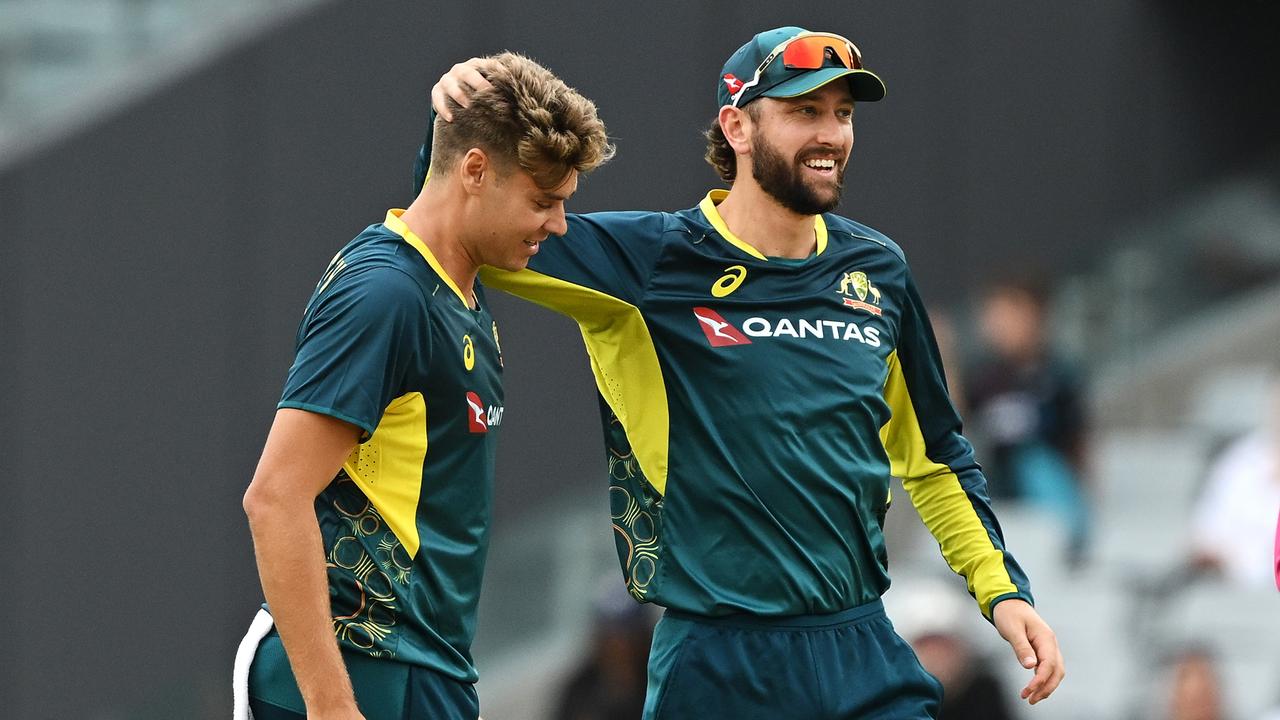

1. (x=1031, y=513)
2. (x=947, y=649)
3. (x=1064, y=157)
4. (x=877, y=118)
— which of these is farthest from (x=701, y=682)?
(x=1064, y=157)

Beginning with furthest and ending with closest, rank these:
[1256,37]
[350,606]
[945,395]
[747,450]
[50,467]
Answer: [1256,37] < [50,467] < [945,395] < [747,450] < [350,606]

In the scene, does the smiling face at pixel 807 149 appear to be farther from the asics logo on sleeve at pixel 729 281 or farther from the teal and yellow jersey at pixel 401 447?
the teal and yellow jersey at pixel 401 447

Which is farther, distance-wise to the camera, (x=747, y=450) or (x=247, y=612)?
(x=247, y=612)

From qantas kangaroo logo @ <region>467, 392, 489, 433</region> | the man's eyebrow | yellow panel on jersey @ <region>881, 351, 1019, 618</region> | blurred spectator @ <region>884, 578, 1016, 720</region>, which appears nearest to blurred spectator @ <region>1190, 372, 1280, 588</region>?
blurred spectator @ <region>884, 578, 1016, 720</region>

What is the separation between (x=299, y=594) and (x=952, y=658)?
5276mm

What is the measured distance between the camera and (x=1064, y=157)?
1220cm

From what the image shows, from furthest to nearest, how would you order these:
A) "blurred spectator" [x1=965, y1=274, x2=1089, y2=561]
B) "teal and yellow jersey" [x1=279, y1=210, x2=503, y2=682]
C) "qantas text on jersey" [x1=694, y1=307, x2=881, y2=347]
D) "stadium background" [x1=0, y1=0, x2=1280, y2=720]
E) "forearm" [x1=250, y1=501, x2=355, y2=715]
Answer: "blurred spectator" [x1=965, y1=274, x2=1089, y2=561], "stadium background" [x1=0, y1=0, x2=1280, y2=720], "qantas text on jersey" [x1=694, y1=307, x2=881, y2=347], "teal and yellow jersey" [x1=279, y1=210, x2=503, y2=682], "forearm" [x1=250, y1=501, x2=355, y2=715]

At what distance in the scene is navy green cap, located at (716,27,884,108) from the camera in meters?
3.84

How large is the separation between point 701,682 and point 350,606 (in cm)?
92

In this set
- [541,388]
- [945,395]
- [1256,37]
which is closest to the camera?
[945,395]

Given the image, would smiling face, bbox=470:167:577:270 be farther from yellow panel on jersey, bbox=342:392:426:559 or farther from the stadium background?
the stadium background

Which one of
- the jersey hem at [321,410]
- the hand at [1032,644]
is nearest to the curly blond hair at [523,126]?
the jersey hem at [321,410]

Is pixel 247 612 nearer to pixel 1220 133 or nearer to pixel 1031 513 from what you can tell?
pixel 1031 513

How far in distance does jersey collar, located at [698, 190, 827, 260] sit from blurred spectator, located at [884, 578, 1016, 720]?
12.4 ft
